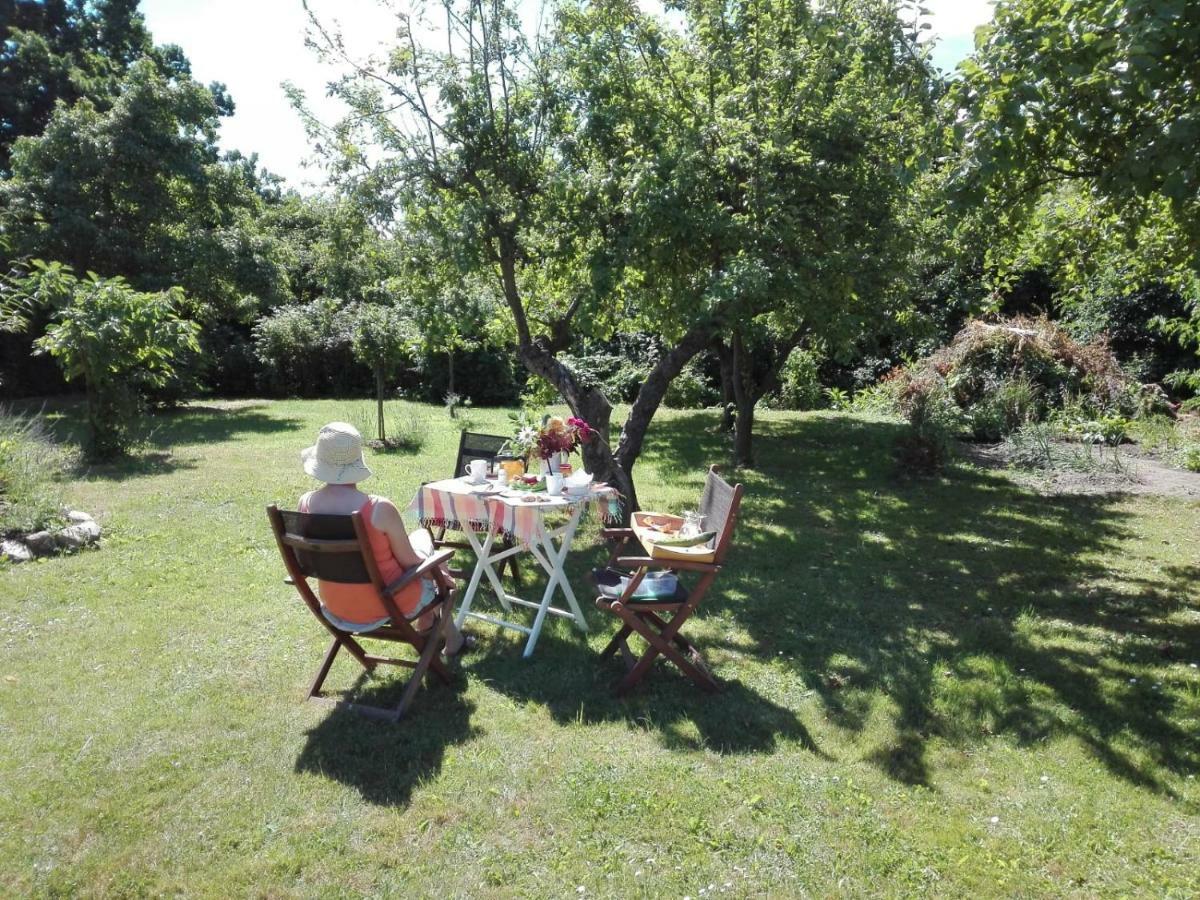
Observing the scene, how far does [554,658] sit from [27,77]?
2316 centimetres

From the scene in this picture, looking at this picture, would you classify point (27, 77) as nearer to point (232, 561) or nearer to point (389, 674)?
point (232, 561)

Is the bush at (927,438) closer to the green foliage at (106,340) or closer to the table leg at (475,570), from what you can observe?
the table leg at (475,570)

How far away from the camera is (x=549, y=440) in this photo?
530cm

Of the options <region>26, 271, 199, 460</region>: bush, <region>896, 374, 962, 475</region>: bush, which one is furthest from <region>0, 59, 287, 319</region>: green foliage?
<region>896, 374, 962, 475</region>: bush

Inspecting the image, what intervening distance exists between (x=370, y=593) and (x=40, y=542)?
4.24 metres

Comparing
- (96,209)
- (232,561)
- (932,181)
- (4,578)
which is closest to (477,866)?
(232,561)

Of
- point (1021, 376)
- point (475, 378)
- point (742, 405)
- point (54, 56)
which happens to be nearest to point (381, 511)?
point (742, 405)

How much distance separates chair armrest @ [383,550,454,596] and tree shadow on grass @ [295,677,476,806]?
0.65 meters

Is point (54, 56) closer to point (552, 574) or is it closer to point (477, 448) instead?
point (477, 448)

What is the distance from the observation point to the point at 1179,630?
5.36m

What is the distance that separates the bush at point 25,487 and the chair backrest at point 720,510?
5623mm

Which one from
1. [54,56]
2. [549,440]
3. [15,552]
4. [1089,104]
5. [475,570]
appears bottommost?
[15,552]

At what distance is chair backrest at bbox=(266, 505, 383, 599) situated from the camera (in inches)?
143

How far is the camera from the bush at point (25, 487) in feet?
21.7
